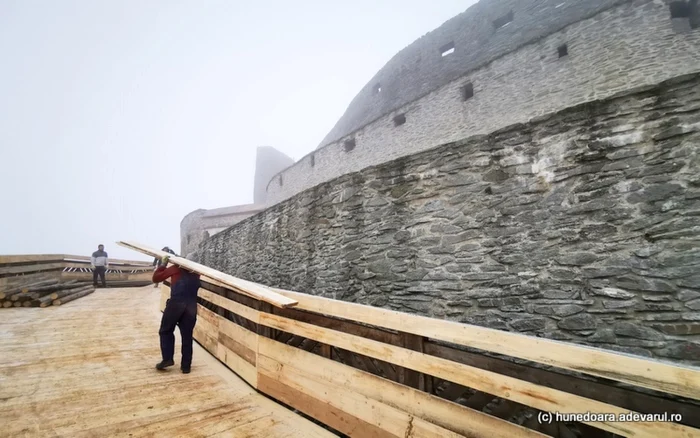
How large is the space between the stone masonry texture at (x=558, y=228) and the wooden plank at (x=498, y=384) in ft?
7.01

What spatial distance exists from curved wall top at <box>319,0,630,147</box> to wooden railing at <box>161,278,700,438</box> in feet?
42.2

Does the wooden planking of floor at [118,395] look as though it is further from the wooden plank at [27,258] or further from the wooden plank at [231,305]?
the wooden plank at [27,258]

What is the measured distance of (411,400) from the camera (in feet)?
5.76

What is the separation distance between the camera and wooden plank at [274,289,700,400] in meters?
1.14

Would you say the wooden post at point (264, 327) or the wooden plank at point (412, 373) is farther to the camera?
the wooden post at point (264, 327)

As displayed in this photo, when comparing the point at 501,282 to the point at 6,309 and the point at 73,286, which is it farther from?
the point at 73,286

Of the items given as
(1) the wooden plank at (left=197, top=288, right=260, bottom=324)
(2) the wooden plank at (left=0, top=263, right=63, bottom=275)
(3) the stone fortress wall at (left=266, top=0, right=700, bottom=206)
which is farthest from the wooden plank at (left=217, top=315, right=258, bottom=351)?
(3) the stone fortress wall at (left=266, top=0, right=700, bottom=206)

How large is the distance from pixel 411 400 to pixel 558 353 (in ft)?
2.87

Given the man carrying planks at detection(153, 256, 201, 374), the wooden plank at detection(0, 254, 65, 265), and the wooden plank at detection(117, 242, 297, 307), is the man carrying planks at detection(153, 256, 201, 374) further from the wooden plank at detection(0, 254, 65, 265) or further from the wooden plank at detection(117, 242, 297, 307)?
the wooden plank at detection(0, 254, 65, 265)

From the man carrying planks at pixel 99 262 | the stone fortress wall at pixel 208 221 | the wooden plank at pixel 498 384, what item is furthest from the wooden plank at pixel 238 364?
the stone fortress wall at pixel 208 221

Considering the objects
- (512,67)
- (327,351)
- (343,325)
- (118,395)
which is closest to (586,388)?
(343,325)

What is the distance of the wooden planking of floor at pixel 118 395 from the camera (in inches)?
80.0

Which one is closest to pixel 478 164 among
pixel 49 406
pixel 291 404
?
pixel 291 404

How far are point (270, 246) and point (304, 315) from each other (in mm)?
5105
